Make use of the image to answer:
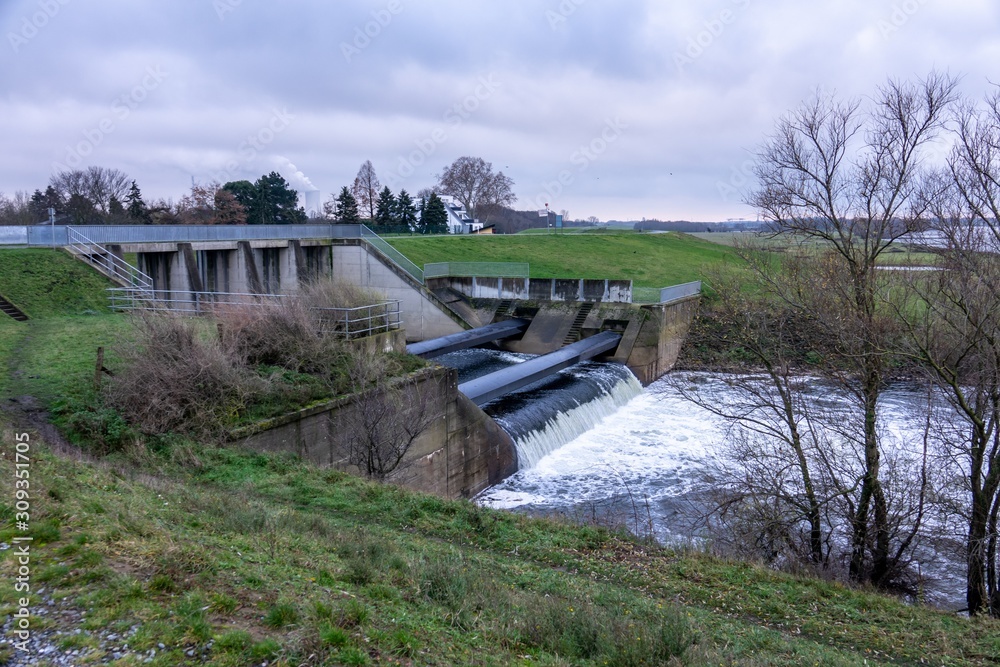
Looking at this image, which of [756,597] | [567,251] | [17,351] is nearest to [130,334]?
[17,351]

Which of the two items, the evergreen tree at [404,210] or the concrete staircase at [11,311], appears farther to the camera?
the evergreen tree at [404,210]

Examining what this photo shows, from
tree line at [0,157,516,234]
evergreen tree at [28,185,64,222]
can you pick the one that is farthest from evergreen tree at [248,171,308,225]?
evergreen tree at [28,185,64,222]

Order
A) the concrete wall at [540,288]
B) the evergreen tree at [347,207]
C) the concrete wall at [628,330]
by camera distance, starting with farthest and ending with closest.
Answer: the evergreen tree at [347,207] < the concrete wall at [540,288] < the concrete wall at [628,330]

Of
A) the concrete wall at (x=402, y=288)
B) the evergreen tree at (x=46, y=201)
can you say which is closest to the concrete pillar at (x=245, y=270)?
the concrete wall at (x=402, y=288)

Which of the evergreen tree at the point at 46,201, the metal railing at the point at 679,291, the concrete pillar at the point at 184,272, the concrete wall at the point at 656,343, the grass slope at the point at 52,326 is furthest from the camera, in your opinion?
the evergreen tree at the point at 46,201

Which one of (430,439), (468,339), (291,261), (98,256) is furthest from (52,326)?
(291,261)

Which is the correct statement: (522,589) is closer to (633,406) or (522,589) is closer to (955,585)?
(955,585)

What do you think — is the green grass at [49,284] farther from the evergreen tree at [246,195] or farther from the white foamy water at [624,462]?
the evergreen tree at [246,195]

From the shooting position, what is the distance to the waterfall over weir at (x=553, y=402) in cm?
2044

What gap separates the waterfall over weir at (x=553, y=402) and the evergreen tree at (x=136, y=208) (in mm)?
34678

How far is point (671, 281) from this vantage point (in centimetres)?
4581

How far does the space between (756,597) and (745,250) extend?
946 centimetres

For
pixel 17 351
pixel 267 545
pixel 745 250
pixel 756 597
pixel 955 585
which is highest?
pixel 745 250

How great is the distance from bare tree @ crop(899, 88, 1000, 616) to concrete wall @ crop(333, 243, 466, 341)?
948 inches
